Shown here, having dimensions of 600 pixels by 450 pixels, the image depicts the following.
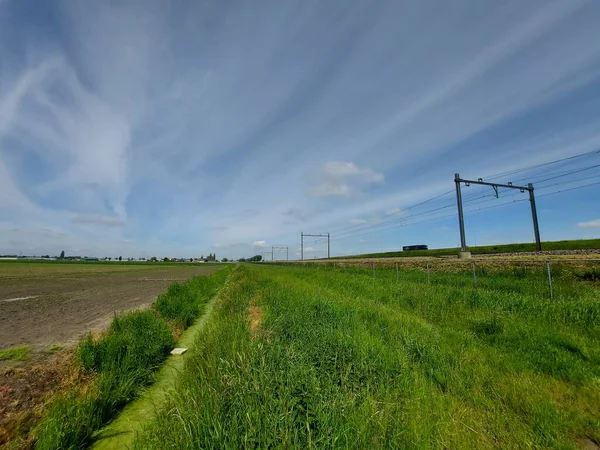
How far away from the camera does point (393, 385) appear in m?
4.91

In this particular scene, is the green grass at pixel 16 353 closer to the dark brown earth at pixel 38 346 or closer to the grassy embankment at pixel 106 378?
the dark brown earth at pixel 38 346

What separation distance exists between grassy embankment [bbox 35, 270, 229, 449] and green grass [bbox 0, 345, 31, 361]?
7.15 feet

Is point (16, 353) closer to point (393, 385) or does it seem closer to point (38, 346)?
point (38, 346)

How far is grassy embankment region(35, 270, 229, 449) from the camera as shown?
4.84 metres

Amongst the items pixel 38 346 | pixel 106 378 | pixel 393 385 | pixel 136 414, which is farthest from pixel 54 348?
pixel 393 385

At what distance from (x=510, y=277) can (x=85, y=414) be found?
68.1 feet

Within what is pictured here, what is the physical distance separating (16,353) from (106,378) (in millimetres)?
4642

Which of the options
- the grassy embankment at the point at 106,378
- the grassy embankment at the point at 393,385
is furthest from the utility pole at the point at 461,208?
the grassy embankment at the point at 106,378

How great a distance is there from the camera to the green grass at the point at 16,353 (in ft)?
27.1

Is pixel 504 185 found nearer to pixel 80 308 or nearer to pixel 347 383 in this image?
pixel 347 383

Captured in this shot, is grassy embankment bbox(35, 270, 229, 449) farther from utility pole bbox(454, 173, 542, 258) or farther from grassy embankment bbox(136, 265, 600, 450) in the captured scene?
utility pole bbox(454, 173, 542, 258)

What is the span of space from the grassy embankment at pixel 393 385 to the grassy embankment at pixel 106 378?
4.82 feet

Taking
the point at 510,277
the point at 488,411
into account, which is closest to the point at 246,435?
the point at 488,411

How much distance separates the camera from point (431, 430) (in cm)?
375
